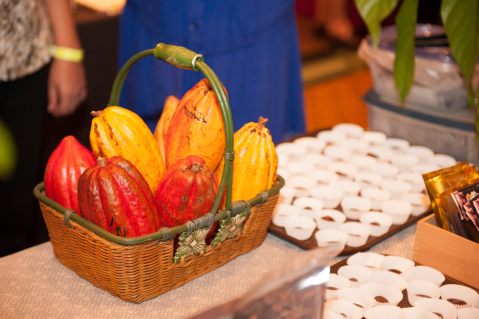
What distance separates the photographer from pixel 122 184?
85 cm

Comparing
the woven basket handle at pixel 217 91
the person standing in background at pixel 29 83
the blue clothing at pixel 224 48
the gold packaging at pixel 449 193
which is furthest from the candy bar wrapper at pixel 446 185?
the person standing in background at pixel 29 83

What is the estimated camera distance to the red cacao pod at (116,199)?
843mm

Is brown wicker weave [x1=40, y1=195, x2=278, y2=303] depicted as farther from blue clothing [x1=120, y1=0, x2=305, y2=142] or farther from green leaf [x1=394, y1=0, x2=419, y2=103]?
blue clothing [x1=120, y1=0, x2=305, y2=142]

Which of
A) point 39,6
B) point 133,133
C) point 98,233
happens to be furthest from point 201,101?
point 39,6

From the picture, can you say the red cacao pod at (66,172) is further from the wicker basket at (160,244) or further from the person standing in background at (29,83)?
the person standing in background at (29,83)

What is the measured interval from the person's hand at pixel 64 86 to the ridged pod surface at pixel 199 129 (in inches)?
29.0

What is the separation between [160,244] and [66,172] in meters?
0.18

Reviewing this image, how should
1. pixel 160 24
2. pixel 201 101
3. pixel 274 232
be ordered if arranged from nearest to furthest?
pixel 201 101
pixel 274 232
pixel 160 24

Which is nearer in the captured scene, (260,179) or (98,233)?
(98,233)

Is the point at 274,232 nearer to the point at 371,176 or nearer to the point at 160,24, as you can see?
the point at 371,176

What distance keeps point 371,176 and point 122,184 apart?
1.84 ft

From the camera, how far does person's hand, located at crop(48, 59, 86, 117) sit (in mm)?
1619

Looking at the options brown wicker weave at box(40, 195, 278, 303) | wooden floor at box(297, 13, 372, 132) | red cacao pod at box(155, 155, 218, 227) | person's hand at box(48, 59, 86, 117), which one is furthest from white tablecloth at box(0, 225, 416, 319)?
wooden floor at box(297, 13, 372, 132)

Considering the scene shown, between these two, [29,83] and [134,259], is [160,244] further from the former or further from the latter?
[29,83]
